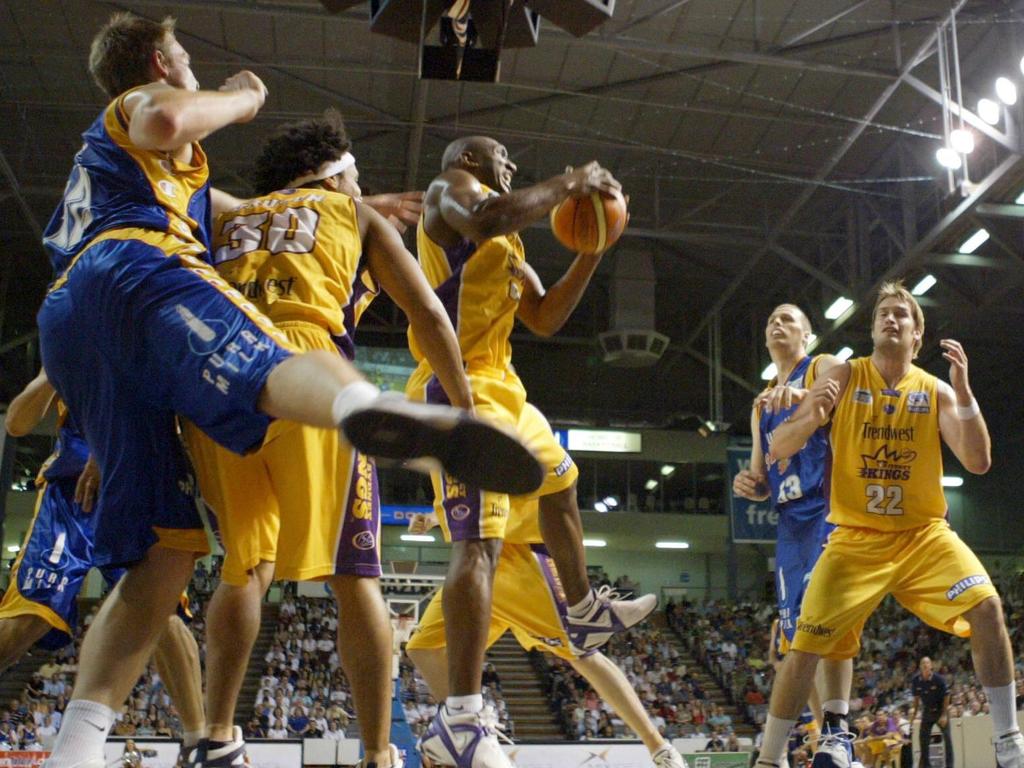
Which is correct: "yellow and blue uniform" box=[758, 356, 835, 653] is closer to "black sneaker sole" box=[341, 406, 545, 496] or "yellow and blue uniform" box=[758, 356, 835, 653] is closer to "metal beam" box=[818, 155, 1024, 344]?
"black sneaker sole" box=[341, 406, 545, 496]

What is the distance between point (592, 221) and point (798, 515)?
9.88ft

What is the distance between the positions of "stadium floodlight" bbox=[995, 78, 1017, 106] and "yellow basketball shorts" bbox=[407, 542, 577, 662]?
11694mm

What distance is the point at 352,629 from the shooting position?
10.4ft

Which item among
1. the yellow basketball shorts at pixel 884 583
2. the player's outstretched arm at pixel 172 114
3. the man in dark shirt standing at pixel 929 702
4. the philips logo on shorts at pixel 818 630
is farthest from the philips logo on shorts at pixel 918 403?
the man in dark shirt standing at pixel 929 702

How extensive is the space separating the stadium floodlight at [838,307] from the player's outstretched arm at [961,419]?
15.6 meters

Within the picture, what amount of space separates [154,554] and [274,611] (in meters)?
25.0

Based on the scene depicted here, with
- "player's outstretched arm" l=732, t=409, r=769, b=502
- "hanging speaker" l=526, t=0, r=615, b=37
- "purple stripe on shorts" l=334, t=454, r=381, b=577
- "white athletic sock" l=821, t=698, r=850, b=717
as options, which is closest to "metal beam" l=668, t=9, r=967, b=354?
"hanging speaker" l=526, t=0, r=615, b=37

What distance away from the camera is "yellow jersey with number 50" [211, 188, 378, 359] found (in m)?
3.30

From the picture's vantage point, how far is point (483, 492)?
352cm

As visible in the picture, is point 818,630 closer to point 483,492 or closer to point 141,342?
point 483,492

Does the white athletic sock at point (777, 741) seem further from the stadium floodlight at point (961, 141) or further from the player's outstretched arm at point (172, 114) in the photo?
the stadium floodlight at point (961, 141)

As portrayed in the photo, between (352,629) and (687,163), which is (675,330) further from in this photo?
(352,629)

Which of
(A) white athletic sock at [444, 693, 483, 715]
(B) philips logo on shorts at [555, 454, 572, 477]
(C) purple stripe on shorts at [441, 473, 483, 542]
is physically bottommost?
(A) white athletic sock at [444, 693, 483, 715]

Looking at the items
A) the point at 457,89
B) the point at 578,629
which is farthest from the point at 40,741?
the point at 578,629
